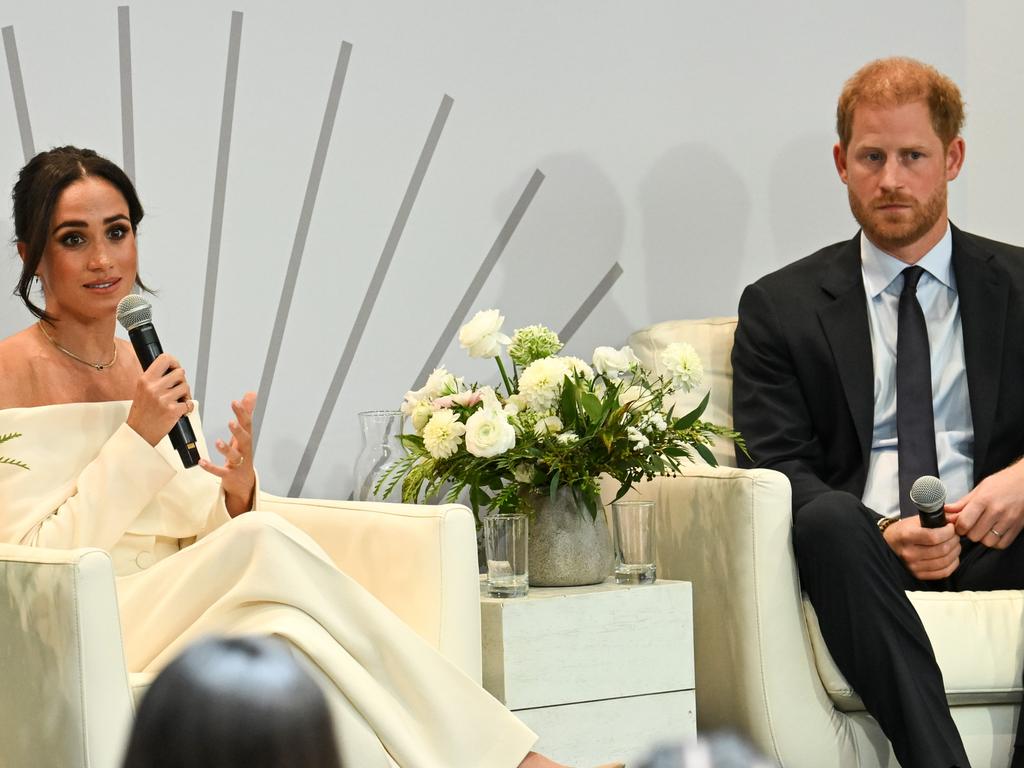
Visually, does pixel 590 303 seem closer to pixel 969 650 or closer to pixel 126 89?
pixel 126 89

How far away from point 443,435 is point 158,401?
514 mm

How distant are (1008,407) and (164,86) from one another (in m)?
1.92

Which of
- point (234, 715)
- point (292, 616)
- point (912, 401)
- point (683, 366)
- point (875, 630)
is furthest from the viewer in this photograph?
point (912, 401)

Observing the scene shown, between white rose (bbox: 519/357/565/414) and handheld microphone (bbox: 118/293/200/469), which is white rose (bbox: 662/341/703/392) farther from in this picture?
handheld microphone (bbox: 118/293/200/469)

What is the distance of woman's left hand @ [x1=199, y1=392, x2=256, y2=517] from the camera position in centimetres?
244

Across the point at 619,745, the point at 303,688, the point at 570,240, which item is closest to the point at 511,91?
the point at 570,240

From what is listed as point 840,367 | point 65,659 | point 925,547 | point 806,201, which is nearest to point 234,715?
point 65,659

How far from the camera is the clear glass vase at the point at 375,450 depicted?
9.69 feet

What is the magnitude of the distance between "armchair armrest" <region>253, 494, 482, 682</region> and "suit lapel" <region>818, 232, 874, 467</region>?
3.10 ft

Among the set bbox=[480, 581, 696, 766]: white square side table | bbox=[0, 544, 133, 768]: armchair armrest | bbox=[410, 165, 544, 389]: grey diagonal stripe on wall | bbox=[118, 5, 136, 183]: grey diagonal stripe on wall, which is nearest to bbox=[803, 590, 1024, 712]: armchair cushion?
bbox=[480, 581, 696, 766]: white square side table

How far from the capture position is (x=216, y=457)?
2.99 m

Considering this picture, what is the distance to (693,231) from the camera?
353 centimetres

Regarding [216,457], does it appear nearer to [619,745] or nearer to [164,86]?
[164,86]

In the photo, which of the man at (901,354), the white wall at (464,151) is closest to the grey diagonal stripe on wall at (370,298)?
the white wall at (464,151)
